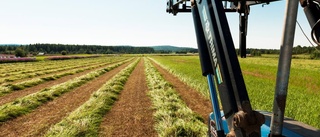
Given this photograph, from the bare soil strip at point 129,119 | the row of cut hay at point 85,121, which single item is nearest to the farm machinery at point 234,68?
the bare soil strip at point 129,119

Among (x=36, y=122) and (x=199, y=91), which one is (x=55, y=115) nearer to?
(x=36, y=122)

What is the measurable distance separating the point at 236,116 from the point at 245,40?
6.44ft

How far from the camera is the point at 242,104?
172 cm

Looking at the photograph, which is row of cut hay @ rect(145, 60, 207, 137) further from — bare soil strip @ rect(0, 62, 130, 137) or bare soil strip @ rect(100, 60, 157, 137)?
bare soil strip @ rect(0, 62, 130, 137)

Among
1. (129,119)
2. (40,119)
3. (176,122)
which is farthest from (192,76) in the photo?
(40,119)

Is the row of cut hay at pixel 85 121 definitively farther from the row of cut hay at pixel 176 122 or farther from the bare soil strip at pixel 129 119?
the row of cut hay at pixel 176 122

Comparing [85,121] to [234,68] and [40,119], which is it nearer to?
[40,119]

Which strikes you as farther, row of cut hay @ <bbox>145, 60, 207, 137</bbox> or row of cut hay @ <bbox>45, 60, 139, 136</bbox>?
row of cut hay @ <bbox>45, 60, 139, 136</bbox>


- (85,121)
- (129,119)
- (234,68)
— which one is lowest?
(129,119)

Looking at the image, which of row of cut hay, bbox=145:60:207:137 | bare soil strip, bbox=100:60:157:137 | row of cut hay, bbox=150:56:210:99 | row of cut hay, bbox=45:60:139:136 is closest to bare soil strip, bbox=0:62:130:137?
row of cut hay, bbox=45:60:139:136

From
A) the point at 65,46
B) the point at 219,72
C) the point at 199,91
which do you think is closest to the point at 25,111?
the point at 199,91

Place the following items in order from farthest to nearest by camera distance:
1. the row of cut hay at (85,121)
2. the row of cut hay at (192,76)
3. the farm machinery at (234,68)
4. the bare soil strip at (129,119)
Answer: the row of cut hay at (192,76), the bare soil strip at (129,119), the row of cut hay at (85,121), the farm machinery at (234,68)

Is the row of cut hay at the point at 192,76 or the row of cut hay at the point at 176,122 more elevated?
the row of cut hay at the point at 176,122

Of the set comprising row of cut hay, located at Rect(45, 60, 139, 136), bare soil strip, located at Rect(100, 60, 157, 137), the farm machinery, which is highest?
the farm machinery
